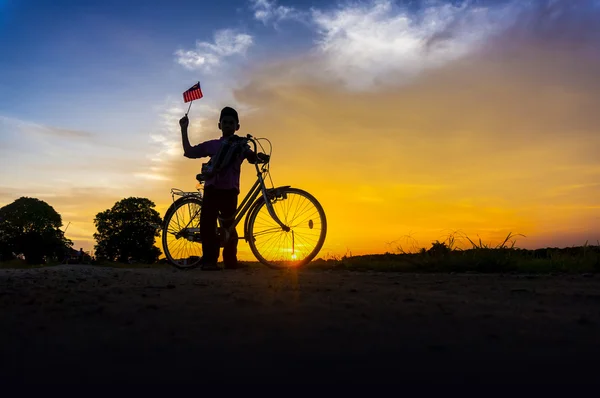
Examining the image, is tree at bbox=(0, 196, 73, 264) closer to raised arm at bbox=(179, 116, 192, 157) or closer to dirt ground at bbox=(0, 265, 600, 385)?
raised arm at bbox=(179, 116, 192, 157)

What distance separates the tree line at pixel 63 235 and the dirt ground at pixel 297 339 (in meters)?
31.2

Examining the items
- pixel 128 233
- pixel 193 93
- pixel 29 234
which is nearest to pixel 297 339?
pixel 193 93

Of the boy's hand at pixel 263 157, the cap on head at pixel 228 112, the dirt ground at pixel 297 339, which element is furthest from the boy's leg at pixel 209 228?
the dirt ground at pixel 297 339

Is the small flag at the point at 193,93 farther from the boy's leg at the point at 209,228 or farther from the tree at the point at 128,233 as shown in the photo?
the tree at the point at 128,233

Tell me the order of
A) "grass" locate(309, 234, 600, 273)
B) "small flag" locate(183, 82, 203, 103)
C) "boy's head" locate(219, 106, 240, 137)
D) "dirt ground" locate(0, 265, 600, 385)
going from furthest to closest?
"small flag" locate(183, 82, 203, 103)
"boy's head" locate(219, 106, 240, 137)
"grass" locate(309, 234, 600, 273)
"dirt ground" locate(0, 265, 600, 385)

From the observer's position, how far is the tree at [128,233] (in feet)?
110

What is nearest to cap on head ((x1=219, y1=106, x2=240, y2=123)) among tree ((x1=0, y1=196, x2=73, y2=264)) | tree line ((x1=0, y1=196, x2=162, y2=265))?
tree line ((x1=0, y1=196, x2=162, y2=265))

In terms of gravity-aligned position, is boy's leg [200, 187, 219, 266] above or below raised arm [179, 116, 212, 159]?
below

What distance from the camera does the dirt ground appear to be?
1767 millimetres

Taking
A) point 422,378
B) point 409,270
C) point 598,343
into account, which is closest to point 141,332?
point 422,378

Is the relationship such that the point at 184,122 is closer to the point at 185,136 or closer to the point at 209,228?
the point at 185,136

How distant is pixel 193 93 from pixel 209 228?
8.91 ft

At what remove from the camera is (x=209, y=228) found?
26.5ft

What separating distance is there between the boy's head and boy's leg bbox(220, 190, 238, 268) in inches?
37.7
